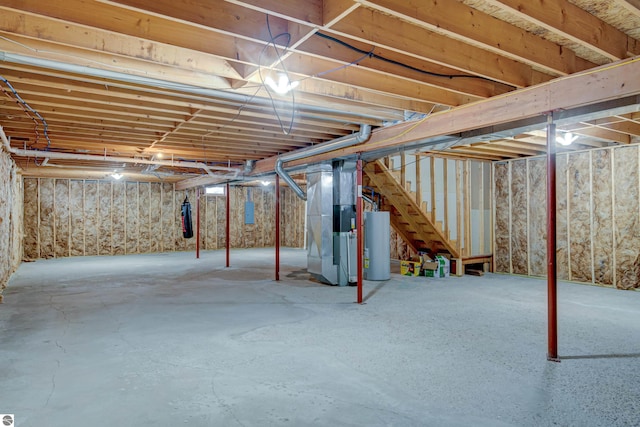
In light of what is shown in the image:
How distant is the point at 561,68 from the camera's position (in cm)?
297

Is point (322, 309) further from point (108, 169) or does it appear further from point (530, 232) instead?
point (108, 169)

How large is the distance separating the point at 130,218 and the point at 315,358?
33.7ft

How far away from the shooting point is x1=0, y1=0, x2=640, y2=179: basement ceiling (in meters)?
2.28

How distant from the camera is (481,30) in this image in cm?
247

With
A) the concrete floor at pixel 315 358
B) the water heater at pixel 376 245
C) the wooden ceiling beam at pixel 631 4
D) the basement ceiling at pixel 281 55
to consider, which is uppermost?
the basement ceiling at pixel 281 55

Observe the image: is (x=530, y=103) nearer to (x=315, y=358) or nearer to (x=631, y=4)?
(x=631, y=4)

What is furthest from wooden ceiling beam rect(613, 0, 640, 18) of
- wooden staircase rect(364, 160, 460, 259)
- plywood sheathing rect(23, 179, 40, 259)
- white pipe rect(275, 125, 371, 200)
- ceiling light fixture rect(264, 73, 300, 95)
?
plywood sheathing rect(23, 179, 40, 259)

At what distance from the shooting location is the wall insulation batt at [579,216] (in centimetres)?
614

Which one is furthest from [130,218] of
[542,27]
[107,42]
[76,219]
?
[542,27]

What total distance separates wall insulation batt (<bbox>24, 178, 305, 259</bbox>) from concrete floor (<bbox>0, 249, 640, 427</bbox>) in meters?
5.57

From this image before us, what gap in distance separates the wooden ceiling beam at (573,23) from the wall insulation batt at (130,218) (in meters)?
11.2

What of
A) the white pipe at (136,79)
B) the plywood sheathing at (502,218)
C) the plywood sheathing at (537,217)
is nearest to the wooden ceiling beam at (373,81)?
the white pipe at (136,79)

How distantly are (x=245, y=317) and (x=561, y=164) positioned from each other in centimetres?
611

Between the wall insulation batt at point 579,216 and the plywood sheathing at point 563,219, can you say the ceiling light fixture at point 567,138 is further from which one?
the plywood sheathing at point 563,219
